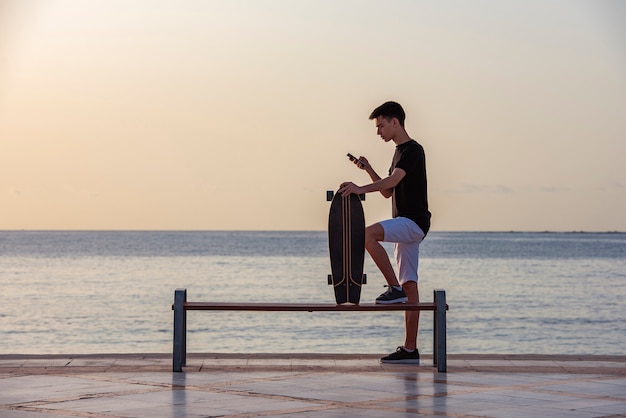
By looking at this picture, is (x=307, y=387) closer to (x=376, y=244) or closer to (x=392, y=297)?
(x=392, y=297)

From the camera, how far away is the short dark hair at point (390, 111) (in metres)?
9.74

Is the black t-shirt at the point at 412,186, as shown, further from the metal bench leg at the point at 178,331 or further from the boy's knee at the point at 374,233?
the metal bench leg at the point at 178,331

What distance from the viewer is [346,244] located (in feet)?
30.5

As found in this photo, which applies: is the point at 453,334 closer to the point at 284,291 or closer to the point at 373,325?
the point at 373,325

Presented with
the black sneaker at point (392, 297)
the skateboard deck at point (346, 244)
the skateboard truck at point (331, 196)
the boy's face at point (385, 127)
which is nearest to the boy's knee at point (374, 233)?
the skateboard deck at point (346, 244)

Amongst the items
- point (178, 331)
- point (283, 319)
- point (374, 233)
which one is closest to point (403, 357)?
point (374, 233)

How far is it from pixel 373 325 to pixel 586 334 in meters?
6.06

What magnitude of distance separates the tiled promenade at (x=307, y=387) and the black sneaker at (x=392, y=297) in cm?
56

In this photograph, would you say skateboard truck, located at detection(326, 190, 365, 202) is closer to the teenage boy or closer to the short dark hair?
the teenage boy

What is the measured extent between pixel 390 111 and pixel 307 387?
2.56m

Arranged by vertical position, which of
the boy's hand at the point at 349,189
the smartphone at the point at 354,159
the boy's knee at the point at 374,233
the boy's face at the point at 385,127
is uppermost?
the boy's face at the point at 385,127

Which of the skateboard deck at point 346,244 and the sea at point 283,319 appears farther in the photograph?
Result: the sea at point 283,319

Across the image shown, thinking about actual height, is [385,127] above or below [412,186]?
above

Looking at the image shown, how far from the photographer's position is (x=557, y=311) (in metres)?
38.8
